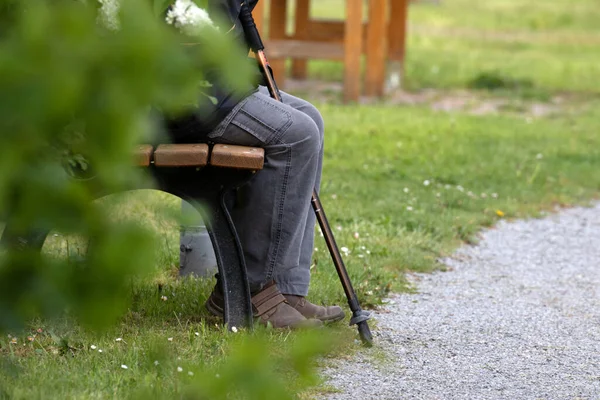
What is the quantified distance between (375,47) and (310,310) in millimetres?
7853

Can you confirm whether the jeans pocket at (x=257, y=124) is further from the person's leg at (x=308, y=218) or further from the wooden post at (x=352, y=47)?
the wooden post at (x=352, y=47)

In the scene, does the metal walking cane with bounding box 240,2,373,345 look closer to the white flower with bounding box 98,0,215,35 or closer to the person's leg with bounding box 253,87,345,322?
the person's leg with bounding box 253,87,345,322

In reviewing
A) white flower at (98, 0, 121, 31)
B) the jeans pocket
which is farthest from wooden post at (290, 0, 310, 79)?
white flower at (98, 0, 121, 31)

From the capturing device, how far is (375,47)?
11109 millimetres

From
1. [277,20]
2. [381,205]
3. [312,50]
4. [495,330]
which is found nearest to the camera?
[495,330]

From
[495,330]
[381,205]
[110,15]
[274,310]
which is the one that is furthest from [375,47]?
[110,15]

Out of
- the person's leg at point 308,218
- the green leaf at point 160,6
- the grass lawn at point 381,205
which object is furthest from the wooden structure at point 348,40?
the green leaf at point 160,6

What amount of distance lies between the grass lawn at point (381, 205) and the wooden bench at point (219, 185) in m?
0.15

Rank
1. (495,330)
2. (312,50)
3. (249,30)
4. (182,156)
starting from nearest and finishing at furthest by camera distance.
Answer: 1. (182,156)
2. (249,30)
3. (495,330)
4. (312,50)

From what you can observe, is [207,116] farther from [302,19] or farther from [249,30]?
[302,19]

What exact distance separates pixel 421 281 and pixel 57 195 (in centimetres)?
374

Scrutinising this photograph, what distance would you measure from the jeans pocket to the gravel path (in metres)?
0.75

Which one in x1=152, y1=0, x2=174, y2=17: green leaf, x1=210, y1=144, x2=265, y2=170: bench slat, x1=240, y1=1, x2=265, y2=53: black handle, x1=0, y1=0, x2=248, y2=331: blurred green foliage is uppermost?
x1=152, y1=0, x2=174, y2=17: green leaf

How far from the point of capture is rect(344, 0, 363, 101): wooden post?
10391mm
